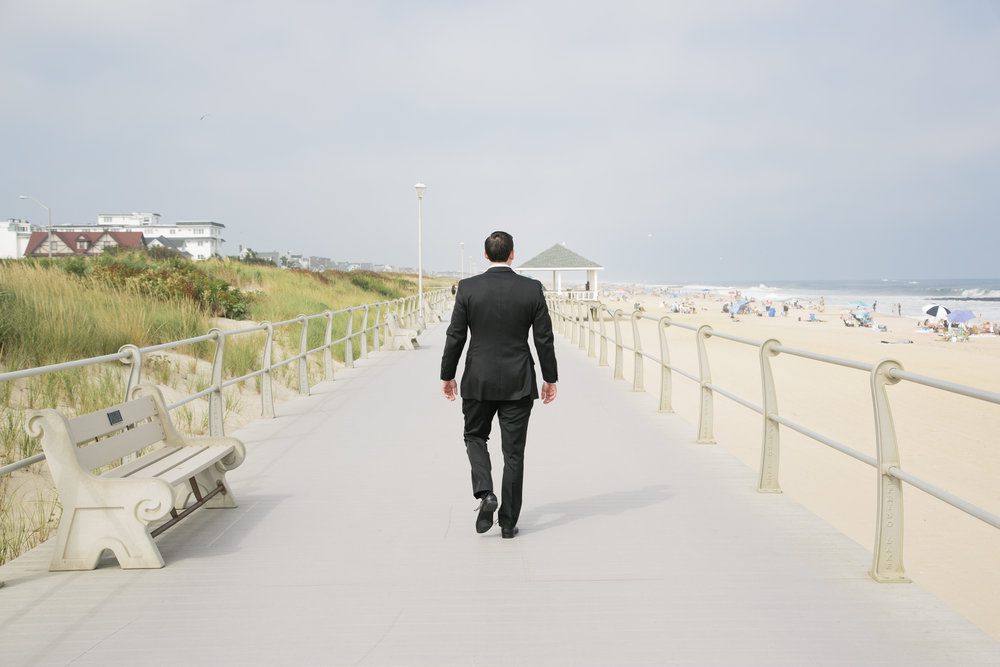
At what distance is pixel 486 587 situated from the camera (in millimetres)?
3896

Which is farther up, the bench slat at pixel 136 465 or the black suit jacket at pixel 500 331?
the black suit jacket at pixel 500 331

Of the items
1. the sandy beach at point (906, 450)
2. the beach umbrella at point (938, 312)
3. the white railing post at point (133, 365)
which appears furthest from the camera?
the beach umbrella at point (938, 312)

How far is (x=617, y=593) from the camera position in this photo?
3801mm

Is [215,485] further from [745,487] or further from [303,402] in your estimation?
[303,402]

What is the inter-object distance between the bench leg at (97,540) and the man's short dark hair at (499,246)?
2.38 metres

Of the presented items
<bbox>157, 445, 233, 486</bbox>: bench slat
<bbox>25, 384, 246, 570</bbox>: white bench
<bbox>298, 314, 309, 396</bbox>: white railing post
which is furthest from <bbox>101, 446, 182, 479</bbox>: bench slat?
<bbox>298, 314, 309, 396</bbox>: white railing post

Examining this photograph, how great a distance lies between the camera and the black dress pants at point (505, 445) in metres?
4.66

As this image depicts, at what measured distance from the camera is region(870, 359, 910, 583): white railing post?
3926 millimetres

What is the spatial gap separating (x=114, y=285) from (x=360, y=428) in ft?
32.2

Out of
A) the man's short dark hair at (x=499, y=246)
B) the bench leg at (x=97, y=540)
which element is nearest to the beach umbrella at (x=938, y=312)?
the man's short dark hair at (x=499, y=246)

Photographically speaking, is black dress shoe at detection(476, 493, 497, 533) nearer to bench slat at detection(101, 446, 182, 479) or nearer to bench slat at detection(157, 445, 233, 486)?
A: bench slat at detection(157, 445, 233, 486)

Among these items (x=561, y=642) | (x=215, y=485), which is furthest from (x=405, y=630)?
(x=215, y=485)

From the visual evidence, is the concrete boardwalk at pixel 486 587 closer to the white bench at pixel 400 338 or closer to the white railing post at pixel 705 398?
the white railing post at pixel 705 398

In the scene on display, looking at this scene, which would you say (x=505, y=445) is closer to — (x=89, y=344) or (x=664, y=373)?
(x=664, y=373)
